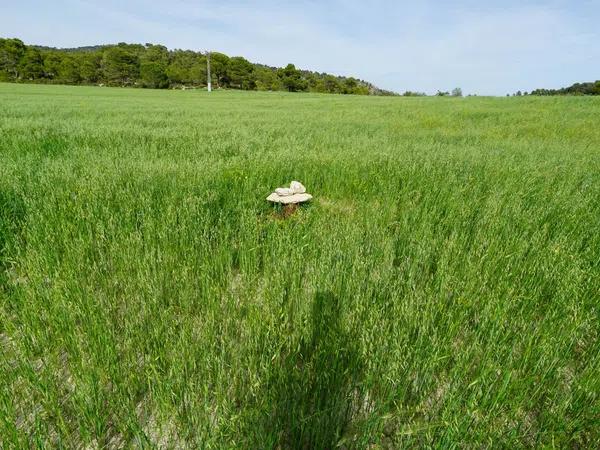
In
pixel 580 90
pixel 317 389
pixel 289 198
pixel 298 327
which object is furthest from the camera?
pixel 580 90

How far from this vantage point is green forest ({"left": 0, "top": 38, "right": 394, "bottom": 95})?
218 feet

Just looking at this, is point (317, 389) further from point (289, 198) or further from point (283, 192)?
point (283, 192)

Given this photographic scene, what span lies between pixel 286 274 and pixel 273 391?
0.87 meters

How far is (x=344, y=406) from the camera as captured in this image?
135 centimetres

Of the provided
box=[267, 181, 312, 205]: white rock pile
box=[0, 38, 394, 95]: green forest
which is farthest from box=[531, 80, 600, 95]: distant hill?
box=[267, 181, 312, 205]: white rock pile

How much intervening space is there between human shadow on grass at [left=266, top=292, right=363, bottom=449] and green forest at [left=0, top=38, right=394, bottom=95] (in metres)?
81.6

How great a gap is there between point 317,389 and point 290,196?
2296 mm

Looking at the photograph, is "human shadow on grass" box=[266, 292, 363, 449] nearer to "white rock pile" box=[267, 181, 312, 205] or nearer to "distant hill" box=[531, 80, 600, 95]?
→ "white rock pile" box=[267, 181, 312, 205]

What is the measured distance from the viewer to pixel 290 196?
3424 mm

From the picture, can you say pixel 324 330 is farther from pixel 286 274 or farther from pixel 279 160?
pixel 279 160

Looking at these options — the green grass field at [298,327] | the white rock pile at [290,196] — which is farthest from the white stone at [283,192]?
the green grass field at [298,327]

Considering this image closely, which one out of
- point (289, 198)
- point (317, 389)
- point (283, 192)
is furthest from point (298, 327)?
point (283, 192)

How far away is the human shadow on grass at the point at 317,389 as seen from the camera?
126 cm

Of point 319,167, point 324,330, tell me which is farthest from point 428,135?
point 324,330
